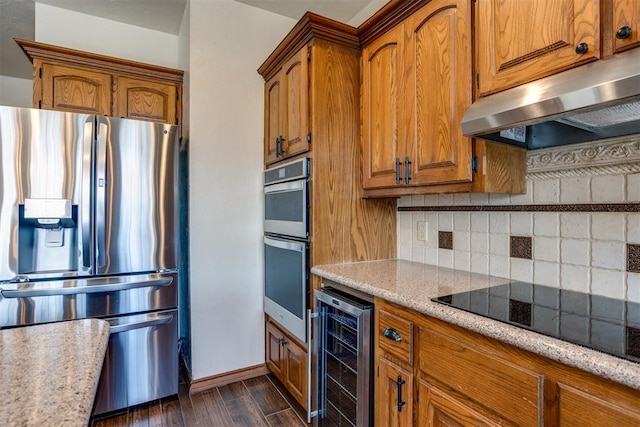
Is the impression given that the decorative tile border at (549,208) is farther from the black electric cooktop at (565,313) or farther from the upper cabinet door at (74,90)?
the upper cabinet door at (74,90)

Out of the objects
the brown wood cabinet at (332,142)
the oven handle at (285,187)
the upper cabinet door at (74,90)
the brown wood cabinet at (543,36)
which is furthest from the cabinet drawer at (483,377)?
the upper cabinet door at (74,90)

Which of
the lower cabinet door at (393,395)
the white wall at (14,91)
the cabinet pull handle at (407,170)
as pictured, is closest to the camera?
the lower cabinet door at (393,395)

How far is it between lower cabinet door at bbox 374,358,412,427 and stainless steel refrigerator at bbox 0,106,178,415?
1397 mm

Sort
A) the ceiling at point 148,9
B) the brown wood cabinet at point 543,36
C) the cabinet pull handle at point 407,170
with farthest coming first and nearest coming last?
1. the ceiling at point 148,9
2. the cabinet pull handle at point 407,170
3. the brown wood cabinet at point 543,36

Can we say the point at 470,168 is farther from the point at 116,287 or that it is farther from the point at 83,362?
the point at 116,287

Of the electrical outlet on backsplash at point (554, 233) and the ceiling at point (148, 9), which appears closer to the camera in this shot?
the electrical outlet on backsplash at point (554, 233)

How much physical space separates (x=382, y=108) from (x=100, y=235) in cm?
176

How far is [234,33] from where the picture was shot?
8.00 ft

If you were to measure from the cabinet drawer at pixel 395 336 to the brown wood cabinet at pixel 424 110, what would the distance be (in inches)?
24.1

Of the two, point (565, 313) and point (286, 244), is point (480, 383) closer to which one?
point (565, 313)

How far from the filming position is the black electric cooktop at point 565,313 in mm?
832

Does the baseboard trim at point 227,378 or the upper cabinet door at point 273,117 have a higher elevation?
the upper cabinet door at point 273,117

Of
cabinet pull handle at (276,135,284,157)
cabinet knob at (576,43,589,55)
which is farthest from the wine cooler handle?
cabinet knob at (576,43,589,55)

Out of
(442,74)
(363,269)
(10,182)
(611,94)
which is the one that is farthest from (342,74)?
(10,182)
